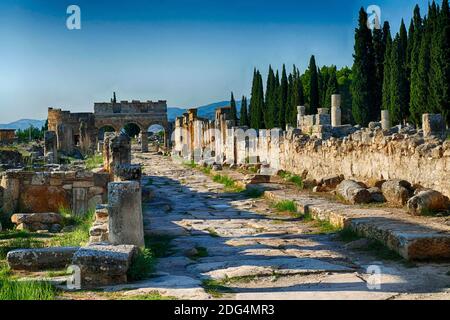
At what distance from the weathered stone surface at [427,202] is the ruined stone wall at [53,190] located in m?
5.92

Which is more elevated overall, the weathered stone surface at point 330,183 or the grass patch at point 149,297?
the weathered stone surface at point 330,183

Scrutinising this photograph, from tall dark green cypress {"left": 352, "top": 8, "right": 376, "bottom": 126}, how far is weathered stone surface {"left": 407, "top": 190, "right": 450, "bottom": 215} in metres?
33.3

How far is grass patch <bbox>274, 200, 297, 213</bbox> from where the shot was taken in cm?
1141

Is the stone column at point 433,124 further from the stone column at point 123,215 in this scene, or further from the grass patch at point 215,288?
the grass patch at point 215,288

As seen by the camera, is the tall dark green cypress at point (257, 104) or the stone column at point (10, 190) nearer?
the stone column at point (10, 190)

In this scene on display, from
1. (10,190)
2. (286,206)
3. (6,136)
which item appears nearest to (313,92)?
(6,136)

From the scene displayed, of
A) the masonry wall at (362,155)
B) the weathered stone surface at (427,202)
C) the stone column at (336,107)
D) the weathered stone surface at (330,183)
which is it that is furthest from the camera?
the stone column at (336,107)

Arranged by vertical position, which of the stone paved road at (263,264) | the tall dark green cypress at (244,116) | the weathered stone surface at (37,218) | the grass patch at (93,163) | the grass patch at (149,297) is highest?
the tall dark green cypress at (244,116)

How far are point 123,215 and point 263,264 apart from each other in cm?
170

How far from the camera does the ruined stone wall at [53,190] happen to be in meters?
11.7

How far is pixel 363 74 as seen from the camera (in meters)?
42.2

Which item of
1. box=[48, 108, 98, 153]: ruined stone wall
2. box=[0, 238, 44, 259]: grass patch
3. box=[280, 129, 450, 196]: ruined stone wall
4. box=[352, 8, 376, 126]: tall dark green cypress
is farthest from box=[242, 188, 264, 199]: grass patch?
box=[352, 8, 376, 126]: tall dark green cypress

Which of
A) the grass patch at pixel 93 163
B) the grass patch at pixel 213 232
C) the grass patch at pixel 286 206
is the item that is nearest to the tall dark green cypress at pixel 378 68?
the grass patch at pixel 93 163

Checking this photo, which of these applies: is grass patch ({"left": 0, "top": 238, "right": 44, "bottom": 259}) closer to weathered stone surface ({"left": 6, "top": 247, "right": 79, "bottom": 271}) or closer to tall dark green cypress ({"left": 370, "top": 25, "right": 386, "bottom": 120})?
weathered stone surface ({"left": 6, "top": 247, "right": 79, "bottom": 271})
